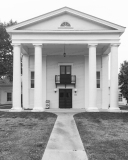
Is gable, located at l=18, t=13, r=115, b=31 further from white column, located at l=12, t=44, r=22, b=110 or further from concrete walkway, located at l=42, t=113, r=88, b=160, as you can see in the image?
concrete walkway, located at l=42, t=113, r=88, b=160

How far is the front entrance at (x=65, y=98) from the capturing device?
65.9 ft

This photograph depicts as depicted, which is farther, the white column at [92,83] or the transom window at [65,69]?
the transom window at [65,69]

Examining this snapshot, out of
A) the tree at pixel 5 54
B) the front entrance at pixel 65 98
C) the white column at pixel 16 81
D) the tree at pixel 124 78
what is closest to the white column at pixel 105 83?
the front entrance at pixel 65 98

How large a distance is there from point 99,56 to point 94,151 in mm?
15469

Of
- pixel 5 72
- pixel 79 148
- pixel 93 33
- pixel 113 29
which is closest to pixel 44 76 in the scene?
pixel 93 33

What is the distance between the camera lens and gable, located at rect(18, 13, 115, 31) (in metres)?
16.6

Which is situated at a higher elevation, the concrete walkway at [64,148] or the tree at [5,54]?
the tree at [5,54]

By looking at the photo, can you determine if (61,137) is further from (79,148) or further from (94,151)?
(94,151)

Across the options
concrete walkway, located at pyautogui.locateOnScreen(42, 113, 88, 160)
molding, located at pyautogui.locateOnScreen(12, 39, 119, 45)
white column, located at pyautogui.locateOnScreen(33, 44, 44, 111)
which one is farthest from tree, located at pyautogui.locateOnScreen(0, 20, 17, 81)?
concrete walkway, located at pyautogui.locateOnScreen(42, 113, 88, 160)

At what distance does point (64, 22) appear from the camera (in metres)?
16.8

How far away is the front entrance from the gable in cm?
716

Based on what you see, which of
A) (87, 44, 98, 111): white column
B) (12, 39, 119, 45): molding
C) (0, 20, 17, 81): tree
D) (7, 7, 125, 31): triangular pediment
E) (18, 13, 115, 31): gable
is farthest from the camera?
(0, 20, 17, 81): tree

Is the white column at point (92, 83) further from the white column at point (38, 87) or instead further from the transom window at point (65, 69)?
the transom window at point (65, 69)

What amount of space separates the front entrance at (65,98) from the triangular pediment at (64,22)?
7152 mm
